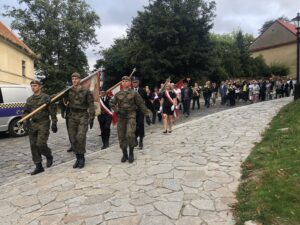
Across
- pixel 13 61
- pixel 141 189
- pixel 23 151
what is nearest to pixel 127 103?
pixel 141 189

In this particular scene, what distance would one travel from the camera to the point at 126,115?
8.61 m

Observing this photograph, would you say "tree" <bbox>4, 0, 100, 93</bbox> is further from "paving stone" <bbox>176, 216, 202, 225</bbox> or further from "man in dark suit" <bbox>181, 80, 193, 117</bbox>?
"paving stone" <bbox>176, 216, 202, 225</bbox>

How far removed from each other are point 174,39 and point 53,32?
18706mm

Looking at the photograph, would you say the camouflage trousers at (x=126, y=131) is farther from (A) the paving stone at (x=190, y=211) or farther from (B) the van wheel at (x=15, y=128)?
(B) the van wheel at (x=15, y=128)

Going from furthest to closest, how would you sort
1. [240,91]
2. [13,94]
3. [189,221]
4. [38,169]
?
[240,91] → [13,94] → [38,169] → [189,221]

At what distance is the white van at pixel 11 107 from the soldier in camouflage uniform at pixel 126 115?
7.36 m

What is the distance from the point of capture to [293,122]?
11.4 meters

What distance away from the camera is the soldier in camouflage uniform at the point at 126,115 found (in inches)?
334

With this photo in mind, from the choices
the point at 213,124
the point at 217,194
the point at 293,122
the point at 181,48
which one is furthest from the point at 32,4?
the point at 217,194

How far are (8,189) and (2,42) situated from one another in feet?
73.2

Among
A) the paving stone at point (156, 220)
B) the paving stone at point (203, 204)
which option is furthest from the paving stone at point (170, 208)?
the paving stone at point (203, 204)

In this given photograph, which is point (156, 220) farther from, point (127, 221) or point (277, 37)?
point (277, 37)

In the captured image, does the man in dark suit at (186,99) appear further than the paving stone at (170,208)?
Yes

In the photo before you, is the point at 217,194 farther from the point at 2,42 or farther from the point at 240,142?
the point at 2,42
